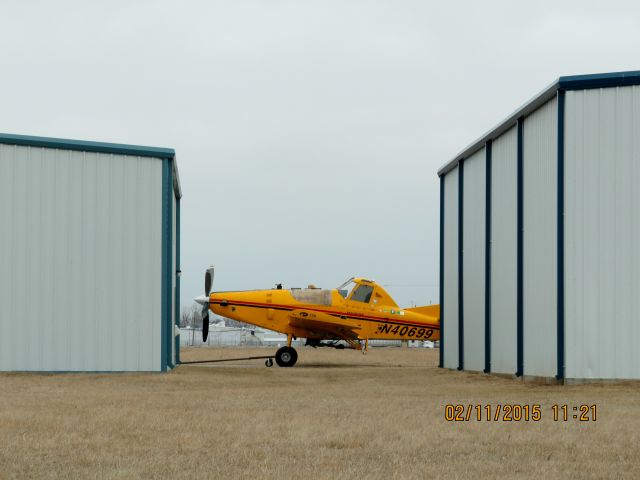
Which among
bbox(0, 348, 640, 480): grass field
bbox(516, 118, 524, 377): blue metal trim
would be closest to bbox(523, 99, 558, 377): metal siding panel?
bbox(516, 118, 524, 377): blue metal trim

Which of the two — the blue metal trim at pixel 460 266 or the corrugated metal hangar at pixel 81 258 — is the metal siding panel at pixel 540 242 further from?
the corrugated metal hangar at pixel 81 258

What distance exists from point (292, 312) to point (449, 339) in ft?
16.5

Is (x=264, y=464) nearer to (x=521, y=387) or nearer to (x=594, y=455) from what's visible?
(x=594, y=455)

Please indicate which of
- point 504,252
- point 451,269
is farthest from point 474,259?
point 504,252

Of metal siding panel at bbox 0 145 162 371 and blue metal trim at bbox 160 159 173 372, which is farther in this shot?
blue metal trim at bbox 160 159 173 372

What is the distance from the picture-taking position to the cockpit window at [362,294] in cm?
3094

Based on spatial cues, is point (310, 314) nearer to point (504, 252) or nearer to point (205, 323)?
point (205, 323)

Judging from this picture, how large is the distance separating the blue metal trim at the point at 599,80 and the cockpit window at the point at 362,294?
1347 centimetres

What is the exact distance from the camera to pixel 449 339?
29891mm

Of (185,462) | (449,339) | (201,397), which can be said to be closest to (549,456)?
(185,462)

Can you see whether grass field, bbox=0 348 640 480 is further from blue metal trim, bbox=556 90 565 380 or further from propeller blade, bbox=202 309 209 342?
propeller blade, bbox=202 309 209 342

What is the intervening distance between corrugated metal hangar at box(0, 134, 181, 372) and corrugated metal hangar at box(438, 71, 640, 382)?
8.75m
